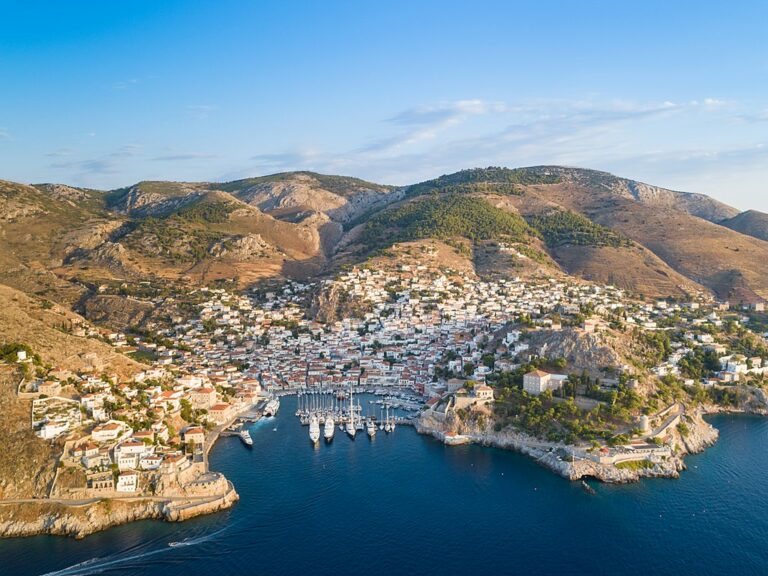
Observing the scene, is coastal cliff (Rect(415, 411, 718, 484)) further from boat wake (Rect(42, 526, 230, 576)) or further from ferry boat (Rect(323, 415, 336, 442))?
boat wake (Rect(42, 526, 230, 576))

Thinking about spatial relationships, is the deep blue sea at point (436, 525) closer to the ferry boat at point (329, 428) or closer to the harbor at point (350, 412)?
the ferry boat at point (329, 428)

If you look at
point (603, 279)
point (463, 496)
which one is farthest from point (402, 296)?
point (463, 496)

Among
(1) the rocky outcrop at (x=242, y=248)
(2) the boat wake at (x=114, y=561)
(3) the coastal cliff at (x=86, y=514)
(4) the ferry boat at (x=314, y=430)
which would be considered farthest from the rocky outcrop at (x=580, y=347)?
(1) the rocky outcrop at (x=242, y=248)

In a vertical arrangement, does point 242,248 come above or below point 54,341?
above

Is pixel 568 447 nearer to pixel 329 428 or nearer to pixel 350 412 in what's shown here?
pixel 350 412

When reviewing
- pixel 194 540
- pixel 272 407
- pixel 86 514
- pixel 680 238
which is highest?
pixel 680 238

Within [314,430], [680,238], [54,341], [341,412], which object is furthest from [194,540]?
[680,238]

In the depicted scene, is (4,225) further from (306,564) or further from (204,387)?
(306,564)
